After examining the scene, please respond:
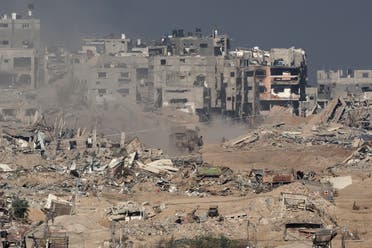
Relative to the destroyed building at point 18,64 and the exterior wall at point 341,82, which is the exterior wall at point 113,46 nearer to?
the destroyed building at point 18,64

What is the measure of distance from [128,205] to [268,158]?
18.6 metres

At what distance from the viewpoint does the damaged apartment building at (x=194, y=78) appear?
81.2 meters

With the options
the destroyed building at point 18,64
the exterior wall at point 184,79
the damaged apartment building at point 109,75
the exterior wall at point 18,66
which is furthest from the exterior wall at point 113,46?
the exterior wall at point 184,79

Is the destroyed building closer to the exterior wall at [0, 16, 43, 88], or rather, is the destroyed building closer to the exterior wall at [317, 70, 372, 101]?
the exterior wall at [0, 16, 43, 88]

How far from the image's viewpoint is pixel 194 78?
A: 8288cm

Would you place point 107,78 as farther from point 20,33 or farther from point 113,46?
point 113,46

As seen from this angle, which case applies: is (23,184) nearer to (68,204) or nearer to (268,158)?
(68,204)

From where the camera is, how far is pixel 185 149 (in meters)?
57.1

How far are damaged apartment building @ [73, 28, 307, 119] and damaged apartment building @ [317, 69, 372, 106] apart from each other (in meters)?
1.84

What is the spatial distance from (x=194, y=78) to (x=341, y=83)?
2116 cm

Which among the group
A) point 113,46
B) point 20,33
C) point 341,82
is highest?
point 20,33

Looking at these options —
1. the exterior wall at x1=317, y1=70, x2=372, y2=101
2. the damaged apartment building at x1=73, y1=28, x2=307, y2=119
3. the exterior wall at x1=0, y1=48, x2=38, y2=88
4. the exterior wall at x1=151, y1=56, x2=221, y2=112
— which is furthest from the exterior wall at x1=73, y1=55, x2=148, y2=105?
the exterior wall at x1=317, y1=70, x2=372, y2=101

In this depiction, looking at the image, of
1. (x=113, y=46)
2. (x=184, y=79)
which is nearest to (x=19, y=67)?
(x=184, y=79)

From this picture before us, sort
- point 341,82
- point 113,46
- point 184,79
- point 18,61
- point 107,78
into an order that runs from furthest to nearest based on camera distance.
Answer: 1. point 341,82
2. point 113,46
3. point 18,61
4. point 107,78
5. point 184,79
